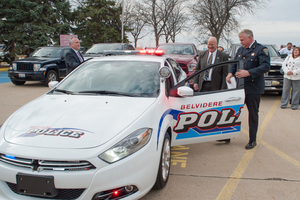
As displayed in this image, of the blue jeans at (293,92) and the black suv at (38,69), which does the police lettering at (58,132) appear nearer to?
the blue jeans at (293,92)

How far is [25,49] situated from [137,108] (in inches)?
952

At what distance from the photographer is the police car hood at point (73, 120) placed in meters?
2.30

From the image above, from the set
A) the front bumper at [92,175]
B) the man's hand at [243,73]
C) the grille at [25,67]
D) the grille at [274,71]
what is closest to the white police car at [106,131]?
the front bumper at [92,175]

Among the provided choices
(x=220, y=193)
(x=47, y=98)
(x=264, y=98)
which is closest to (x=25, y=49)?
(x=264, y=98)

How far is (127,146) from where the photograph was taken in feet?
7.71

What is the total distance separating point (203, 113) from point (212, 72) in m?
1.56

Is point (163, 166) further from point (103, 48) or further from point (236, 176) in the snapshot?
point (103, 48)

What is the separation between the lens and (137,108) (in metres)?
2.81

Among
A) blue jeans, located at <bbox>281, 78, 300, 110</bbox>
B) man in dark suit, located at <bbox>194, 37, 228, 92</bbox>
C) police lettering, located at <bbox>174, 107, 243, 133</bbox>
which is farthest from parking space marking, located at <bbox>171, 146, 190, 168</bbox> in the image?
blue jeans, located at <bbox>281, 78, 300, 110</bbox>

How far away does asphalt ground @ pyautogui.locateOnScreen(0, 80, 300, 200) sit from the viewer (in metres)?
2.94

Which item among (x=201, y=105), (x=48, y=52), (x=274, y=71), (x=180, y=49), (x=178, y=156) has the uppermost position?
(x=180, y=49)

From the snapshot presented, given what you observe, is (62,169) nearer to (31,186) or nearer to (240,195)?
(31,186)

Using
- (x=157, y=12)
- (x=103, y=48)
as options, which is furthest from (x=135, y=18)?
(x=103, y=48)

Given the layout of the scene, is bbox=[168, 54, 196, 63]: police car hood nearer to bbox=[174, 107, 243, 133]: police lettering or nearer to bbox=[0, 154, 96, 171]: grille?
bbox=[174, 107, 243, 133]: police lettering
